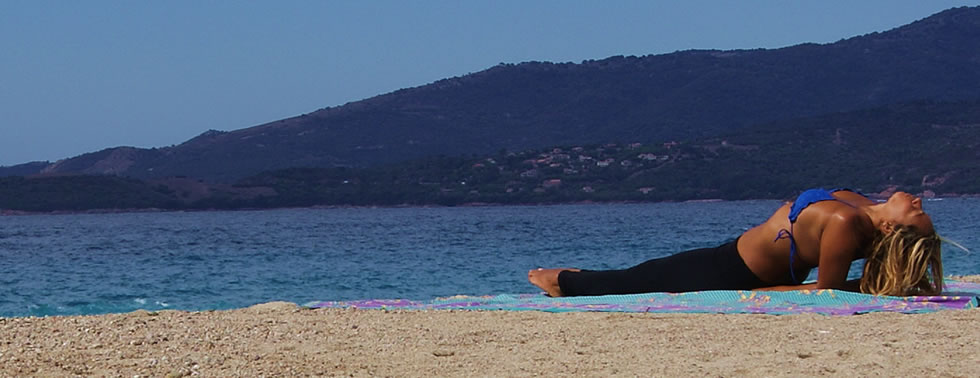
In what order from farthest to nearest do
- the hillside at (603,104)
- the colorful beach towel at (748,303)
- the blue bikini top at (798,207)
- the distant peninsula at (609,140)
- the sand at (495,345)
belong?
the hillside at (603,104) < the distant peninsula at (609,140) < the blue bikini top at (798,207) < the colorful beach towel at (748,303) < the sand at (495,345)

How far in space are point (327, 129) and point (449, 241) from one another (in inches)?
3939

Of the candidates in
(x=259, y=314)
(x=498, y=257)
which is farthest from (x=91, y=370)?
(x=498, y=257)

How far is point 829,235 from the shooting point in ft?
23.5

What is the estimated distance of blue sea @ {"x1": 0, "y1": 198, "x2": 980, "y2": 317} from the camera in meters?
21.0

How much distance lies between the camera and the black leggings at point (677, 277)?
7.86 m

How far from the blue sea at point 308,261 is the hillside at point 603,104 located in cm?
7926

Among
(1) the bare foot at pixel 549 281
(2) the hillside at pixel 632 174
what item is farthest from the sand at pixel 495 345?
(2) the hillside at pixel 632 174

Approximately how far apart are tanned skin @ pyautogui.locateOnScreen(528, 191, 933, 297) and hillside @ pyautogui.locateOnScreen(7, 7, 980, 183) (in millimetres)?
118797

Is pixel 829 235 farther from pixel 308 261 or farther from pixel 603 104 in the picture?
pixel 603 104

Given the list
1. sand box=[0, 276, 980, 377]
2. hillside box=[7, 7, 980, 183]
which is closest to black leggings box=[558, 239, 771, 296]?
sand box=[0, 276, 980, 377]

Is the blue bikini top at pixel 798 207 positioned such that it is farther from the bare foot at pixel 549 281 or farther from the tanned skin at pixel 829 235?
the bare foot at pixel 549 281

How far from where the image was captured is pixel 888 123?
102m

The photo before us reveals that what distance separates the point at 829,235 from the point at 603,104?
146 metres

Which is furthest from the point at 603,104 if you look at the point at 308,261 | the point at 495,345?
the point at 495,345
